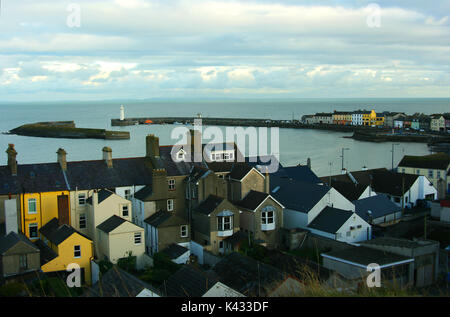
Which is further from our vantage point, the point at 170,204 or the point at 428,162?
the point at 428,162

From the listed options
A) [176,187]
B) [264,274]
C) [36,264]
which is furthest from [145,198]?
[264,274]

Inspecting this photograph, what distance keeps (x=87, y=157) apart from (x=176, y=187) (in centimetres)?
5113

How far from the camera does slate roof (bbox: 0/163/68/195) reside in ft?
78.1

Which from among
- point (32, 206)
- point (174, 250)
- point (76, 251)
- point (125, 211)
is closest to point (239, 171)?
point (174, 250)

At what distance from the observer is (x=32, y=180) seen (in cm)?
2445

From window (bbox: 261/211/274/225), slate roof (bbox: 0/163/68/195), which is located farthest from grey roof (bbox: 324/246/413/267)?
slate roof (bbox: 0/163/68/195)

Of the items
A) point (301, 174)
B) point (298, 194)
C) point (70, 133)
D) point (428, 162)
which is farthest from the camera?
point (70, 133)

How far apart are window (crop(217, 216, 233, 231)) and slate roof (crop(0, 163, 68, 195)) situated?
27.2 ft

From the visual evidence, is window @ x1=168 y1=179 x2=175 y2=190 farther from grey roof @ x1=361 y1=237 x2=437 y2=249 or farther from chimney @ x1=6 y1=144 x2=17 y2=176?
grey roof @ x1=361 y1=237 x2=437 y2=249

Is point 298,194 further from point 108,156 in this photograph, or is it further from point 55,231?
point 55,231

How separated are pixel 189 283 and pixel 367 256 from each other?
25.1 feet

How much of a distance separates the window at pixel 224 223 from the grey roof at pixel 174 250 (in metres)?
2.24

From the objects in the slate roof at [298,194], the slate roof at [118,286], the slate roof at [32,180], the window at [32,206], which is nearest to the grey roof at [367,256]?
the slate roof at [298,194]
